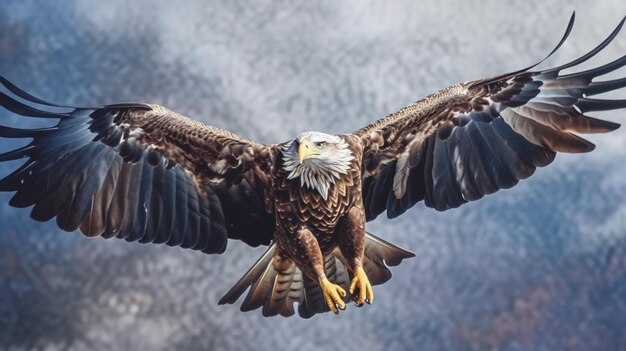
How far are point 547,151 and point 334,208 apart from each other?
5.90 ft

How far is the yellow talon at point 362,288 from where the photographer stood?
8.21m

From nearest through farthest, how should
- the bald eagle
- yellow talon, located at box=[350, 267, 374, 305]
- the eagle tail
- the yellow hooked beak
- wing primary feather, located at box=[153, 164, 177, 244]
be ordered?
the yellow hooked beak, yellow talon, located at box=[350, 267, 374, 305], the bald eagle, wing primary feather, located at box=[153, 164, 177, 244], the eagle tail

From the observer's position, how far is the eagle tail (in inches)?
350

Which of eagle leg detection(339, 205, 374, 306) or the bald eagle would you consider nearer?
eagle leg detection(339, 205, 374, 306)

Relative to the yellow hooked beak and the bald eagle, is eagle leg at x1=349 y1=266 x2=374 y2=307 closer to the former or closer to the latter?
the bald eagle

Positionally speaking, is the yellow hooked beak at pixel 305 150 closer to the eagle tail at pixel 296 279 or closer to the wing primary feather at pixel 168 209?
the eagle tail at pixel 296 279

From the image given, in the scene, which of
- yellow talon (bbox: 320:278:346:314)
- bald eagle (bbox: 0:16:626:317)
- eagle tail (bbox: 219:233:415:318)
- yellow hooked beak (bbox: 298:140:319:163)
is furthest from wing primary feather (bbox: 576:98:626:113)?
yellow talon (bbox: 320:278:346:314)

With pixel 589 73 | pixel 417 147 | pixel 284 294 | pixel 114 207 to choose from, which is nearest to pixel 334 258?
pixel 284 294

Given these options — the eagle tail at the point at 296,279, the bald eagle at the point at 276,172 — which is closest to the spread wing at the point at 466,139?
the bald eagle at the point at 276,172

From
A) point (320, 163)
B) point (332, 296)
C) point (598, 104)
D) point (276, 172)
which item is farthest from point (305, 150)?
point (598, 104)

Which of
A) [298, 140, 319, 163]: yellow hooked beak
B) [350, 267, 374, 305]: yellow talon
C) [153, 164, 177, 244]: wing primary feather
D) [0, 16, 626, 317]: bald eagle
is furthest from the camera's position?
[153, 164, 177, 244]: wing primary feather

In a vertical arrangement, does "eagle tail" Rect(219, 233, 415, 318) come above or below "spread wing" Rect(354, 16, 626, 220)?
below

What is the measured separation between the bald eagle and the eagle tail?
0.04ft

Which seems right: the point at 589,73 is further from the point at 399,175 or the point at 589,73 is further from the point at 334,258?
the point at 334,258
